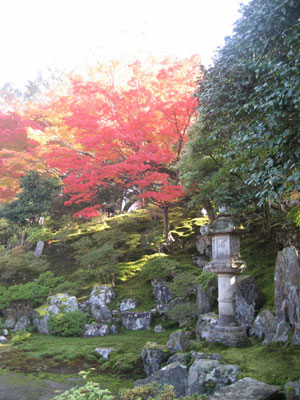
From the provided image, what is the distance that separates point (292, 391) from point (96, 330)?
7.50m

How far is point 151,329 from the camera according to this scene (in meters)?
10.7

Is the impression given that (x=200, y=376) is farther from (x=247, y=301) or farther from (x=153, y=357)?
(x=247, y=301)

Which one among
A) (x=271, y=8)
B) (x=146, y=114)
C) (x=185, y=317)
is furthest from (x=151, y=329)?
(x=271, y=8)

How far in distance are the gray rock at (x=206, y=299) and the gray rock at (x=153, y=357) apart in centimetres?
260

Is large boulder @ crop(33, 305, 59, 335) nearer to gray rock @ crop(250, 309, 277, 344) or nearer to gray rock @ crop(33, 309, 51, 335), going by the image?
gray rock @ crop(33, 309, 51, 335)

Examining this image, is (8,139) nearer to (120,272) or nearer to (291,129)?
(120,272)

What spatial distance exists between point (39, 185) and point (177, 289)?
11455 millimetres

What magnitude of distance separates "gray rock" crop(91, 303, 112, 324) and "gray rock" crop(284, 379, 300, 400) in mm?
7765

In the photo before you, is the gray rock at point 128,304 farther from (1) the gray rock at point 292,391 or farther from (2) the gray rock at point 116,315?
(1) the gray rock at point 292,391

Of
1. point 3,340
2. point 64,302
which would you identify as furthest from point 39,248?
point 3,340

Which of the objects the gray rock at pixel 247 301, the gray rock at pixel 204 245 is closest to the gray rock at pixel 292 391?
the gray rock at pixel 247 301

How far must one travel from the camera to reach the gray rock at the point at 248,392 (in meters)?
4.31

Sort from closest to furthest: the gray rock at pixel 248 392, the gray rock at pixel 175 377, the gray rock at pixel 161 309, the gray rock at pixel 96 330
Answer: the gray rock at pixel 248 392 < the gray rock at pixel 175 377 < the gray rock at pixel 96 330 < the gray rock at pixel 161 309

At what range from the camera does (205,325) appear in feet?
27.6
